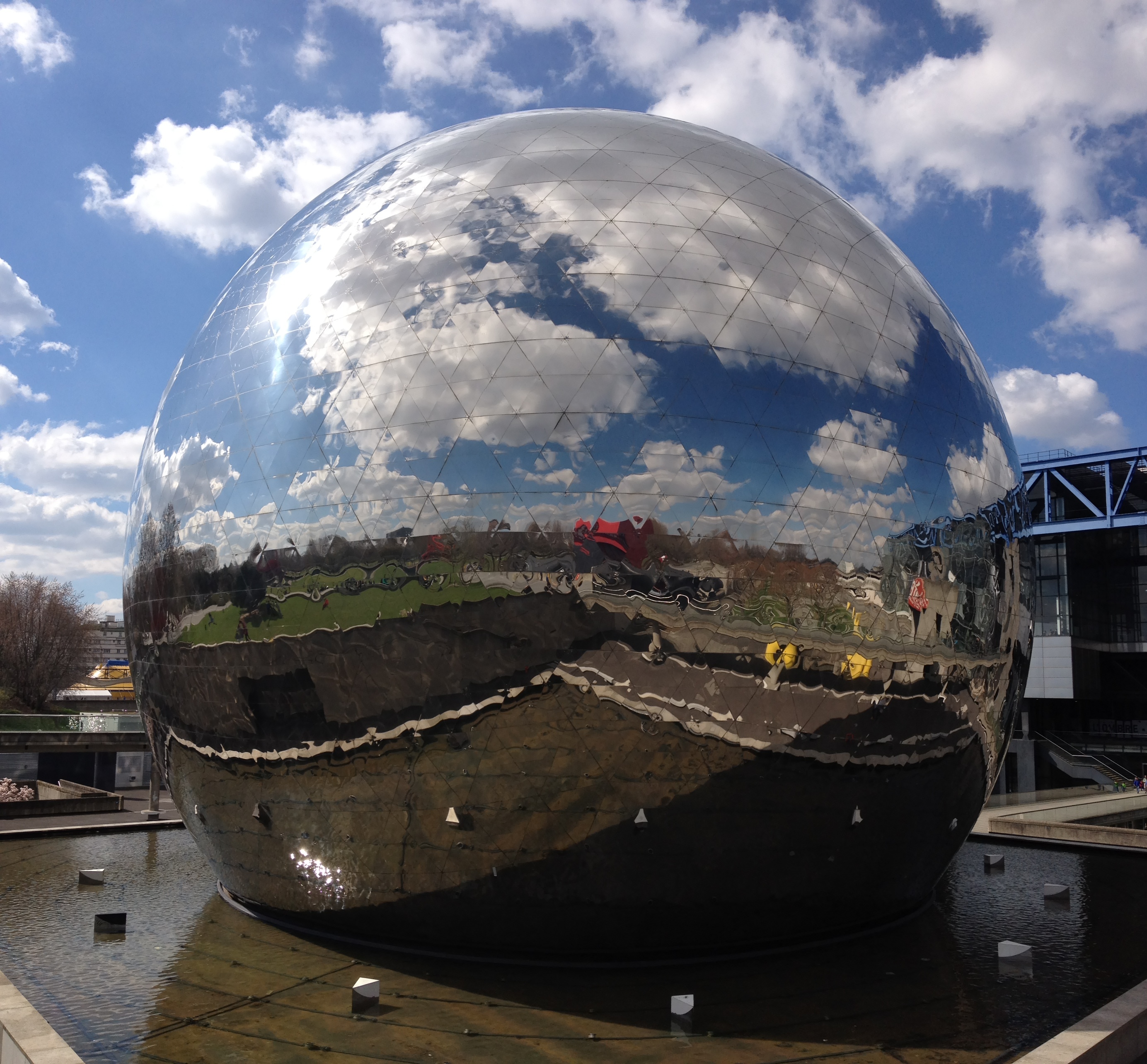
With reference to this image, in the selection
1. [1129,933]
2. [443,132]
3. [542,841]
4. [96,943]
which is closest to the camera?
[542,841]

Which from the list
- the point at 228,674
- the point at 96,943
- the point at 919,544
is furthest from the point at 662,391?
the point at 96,943

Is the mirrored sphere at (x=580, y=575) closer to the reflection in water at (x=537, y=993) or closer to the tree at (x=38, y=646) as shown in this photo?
the reflection in water at (x=537, y=993)

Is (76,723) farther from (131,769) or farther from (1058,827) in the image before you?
(1058,827)

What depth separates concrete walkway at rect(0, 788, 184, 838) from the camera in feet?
61.6

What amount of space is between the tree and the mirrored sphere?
68.0 metres

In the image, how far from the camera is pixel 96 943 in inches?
430

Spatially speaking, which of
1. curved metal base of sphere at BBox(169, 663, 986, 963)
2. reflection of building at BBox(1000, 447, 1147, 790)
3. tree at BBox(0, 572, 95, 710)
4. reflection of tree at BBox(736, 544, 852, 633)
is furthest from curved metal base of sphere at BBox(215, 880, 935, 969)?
tree at BBox(0, 572, 95, 710)

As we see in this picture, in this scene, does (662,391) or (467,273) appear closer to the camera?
(662,391)

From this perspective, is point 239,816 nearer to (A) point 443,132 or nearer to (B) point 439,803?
(B) point 439,803

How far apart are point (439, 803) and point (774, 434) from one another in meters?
4.99

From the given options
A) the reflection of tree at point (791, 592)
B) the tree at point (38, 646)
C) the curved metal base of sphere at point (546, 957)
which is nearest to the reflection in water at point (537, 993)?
the curved metal base of sphere at point (546, 957)

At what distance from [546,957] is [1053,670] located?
49.8 metres

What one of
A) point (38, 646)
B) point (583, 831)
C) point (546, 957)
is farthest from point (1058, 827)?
point (38, 646)

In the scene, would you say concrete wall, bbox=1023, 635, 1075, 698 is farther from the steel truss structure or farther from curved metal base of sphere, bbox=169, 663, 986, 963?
curved metal base of sphere, bbox=169, 663, 986, 963
